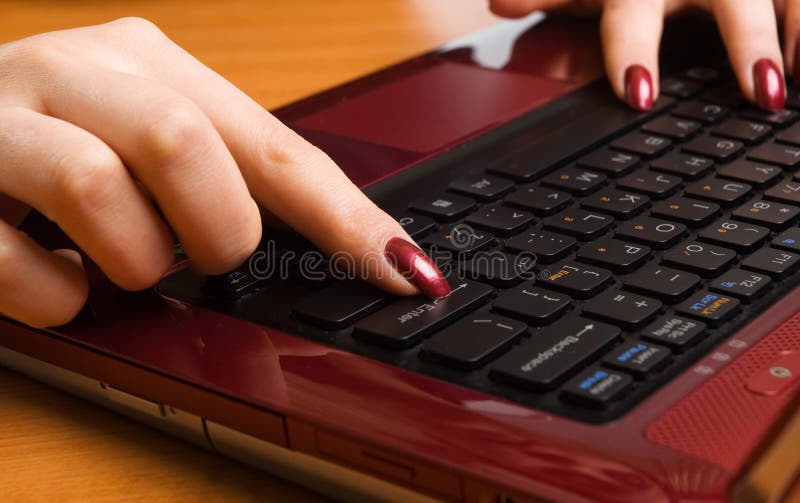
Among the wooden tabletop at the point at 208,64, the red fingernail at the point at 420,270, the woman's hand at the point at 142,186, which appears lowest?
the wooden tabletop at the point at 208,64

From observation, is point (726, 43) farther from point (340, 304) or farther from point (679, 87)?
point (340, 304)

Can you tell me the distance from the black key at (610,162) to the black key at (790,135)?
0.09 m

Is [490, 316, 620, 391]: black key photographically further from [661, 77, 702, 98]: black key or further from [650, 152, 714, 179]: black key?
[661, 77, 702, 98]: black key

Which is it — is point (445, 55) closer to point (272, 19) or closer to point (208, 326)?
point (272, 19)

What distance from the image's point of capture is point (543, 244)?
1.64ft

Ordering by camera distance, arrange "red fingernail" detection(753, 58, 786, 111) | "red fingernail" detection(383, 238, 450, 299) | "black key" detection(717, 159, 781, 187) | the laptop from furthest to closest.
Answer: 1. "red fingernail" detection(753, 58, 786, 111)
2. "black key" detection(717, 159, 781, 187)
3. "red fingernail" detection(383, 238, 450, 299)
4. the laptop

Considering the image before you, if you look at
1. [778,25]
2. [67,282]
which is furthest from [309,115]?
[778,25]

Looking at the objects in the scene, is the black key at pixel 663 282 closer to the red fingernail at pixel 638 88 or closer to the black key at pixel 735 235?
the black key at pixel 735 235

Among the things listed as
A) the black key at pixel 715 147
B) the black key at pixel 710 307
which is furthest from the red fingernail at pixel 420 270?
the black key at pixel 715 147

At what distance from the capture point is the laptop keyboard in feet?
1.31

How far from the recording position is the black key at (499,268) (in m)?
0.47

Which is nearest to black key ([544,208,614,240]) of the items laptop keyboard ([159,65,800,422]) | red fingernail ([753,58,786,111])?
laptop keyboard ([159,65,800,422])

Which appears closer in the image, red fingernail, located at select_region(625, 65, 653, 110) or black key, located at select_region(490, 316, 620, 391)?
black key, located at select_region(490, 316, 620, 391)

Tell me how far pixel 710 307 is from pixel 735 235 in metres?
0.08
